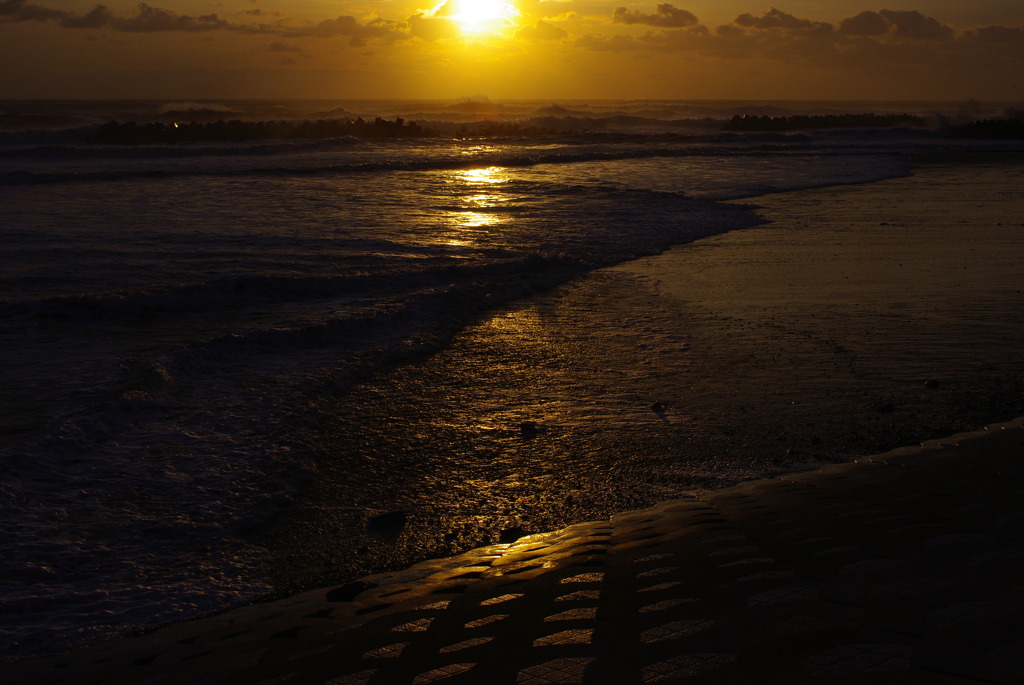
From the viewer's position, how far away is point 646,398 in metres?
5.69

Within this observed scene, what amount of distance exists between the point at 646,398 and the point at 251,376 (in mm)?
2990

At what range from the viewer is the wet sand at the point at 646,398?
4.09 meters

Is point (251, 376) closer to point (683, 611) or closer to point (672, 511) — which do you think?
point (672, 511)

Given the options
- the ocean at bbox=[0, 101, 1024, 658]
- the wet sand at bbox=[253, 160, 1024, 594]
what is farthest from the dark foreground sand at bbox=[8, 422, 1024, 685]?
the wet sand at bbox=[253, 160, 1024, 594]

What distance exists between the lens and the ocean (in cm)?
365

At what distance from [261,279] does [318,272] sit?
2.69 ft

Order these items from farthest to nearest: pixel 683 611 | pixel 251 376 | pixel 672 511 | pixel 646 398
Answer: pixel 251 376 < pixel 646 398 < pixel 672 511 < pixel 683 611

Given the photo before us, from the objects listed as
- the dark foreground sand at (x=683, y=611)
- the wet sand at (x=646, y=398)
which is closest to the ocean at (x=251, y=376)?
the wet sand at (x=646, y=398)

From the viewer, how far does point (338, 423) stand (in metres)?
5.30

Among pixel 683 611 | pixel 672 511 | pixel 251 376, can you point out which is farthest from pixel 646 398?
pixel 683 611

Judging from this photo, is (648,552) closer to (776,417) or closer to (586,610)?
(586,610)

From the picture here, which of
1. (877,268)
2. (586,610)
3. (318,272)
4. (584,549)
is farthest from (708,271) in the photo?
(586,610)

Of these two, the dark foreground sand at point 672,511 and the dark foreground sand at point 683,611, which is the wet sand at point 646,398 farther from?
the dark foreground sand at point 683,611

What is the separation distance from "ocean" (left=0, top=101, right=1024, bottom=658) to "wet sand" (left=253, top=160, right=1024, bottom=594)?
3 cm
